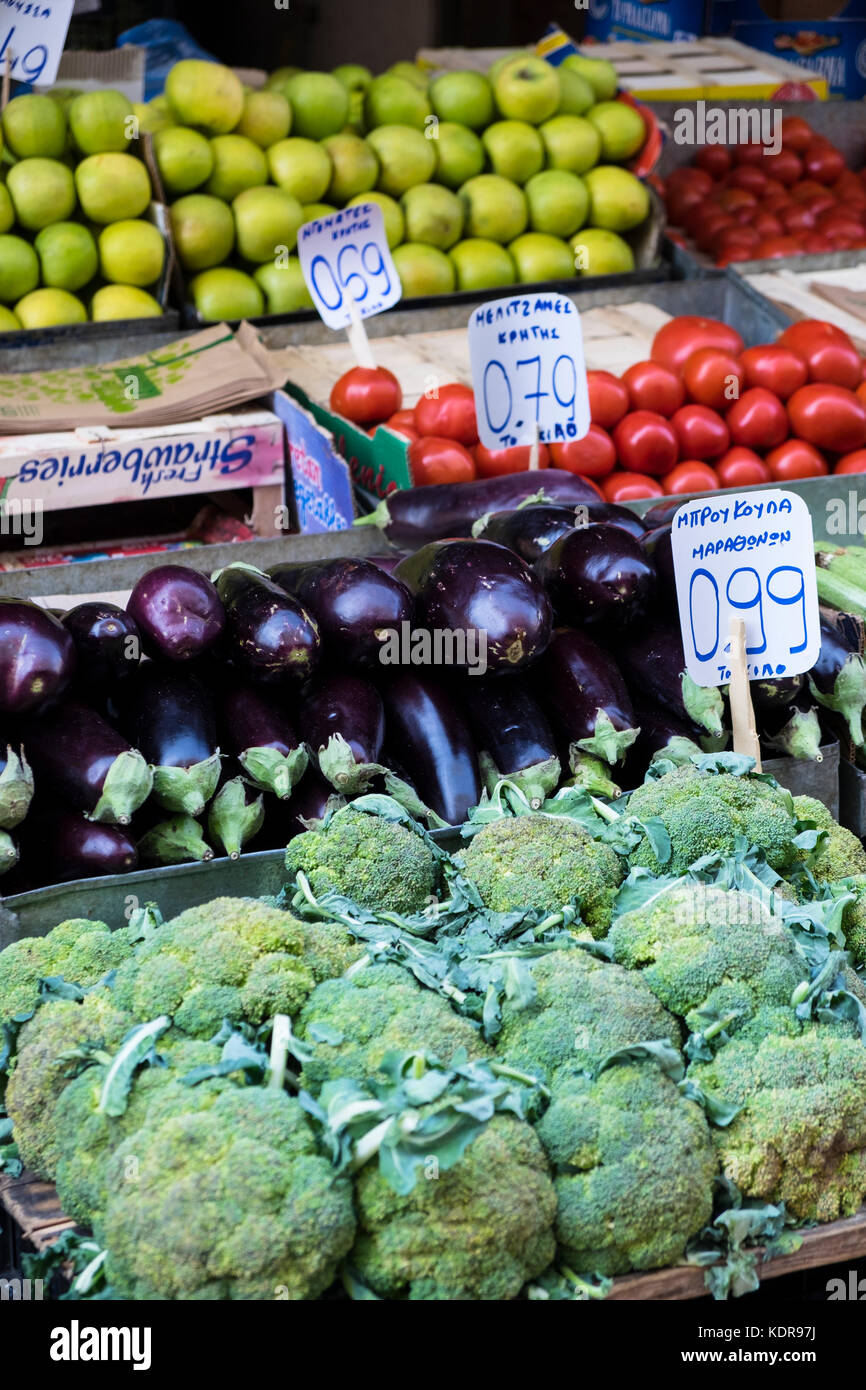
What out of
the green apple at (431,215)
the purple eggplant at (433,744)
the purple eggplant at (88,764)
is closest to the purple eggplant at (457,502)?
the purple eggplant at (433,744)

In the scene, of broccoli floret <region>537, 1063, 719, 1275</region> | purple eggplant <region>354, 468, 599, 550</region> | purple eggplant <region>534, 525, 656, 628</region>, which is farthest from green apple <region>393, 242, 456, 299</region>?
broccoli floret <region>537, 1063, 719, 1275</region>

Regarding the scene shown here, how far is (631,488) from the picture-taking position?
337 centimetres

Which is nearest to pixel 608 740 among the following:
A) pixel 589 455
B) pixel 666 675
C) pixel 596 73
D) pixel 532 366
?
pixel 666 675

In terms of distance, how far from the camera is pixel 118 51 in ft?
15.6

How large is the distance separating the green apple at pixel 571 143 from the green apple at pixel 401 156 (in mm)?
409

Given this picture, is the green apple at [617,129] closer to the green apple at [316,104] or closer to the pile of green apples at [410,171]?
the pile of green apples at [410,171]

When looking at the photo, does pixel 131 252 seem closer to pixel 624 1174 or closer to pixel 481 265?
pixel 481 265

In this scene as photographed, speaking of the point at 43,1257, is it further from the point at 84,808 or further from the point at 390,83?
the point at 390,83

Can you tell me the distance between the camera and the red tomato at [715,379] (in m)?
3.59

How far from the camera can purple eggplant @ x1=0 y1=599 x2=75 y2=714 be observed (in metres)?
1.84

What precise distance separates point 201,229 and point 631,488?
1.67 m

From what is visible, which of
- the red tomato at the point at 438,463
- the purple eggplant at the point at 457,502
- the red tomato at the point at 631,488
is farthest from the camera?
the red tomato at the point at 631,488

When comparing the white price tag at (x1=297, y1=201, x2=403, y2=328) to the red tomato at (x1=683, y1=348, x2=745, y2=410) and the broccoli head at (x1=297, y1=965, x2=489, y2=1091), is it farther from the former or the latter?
the broccoli head at (x1=297, y1=965, x2=489, y2=1091)
